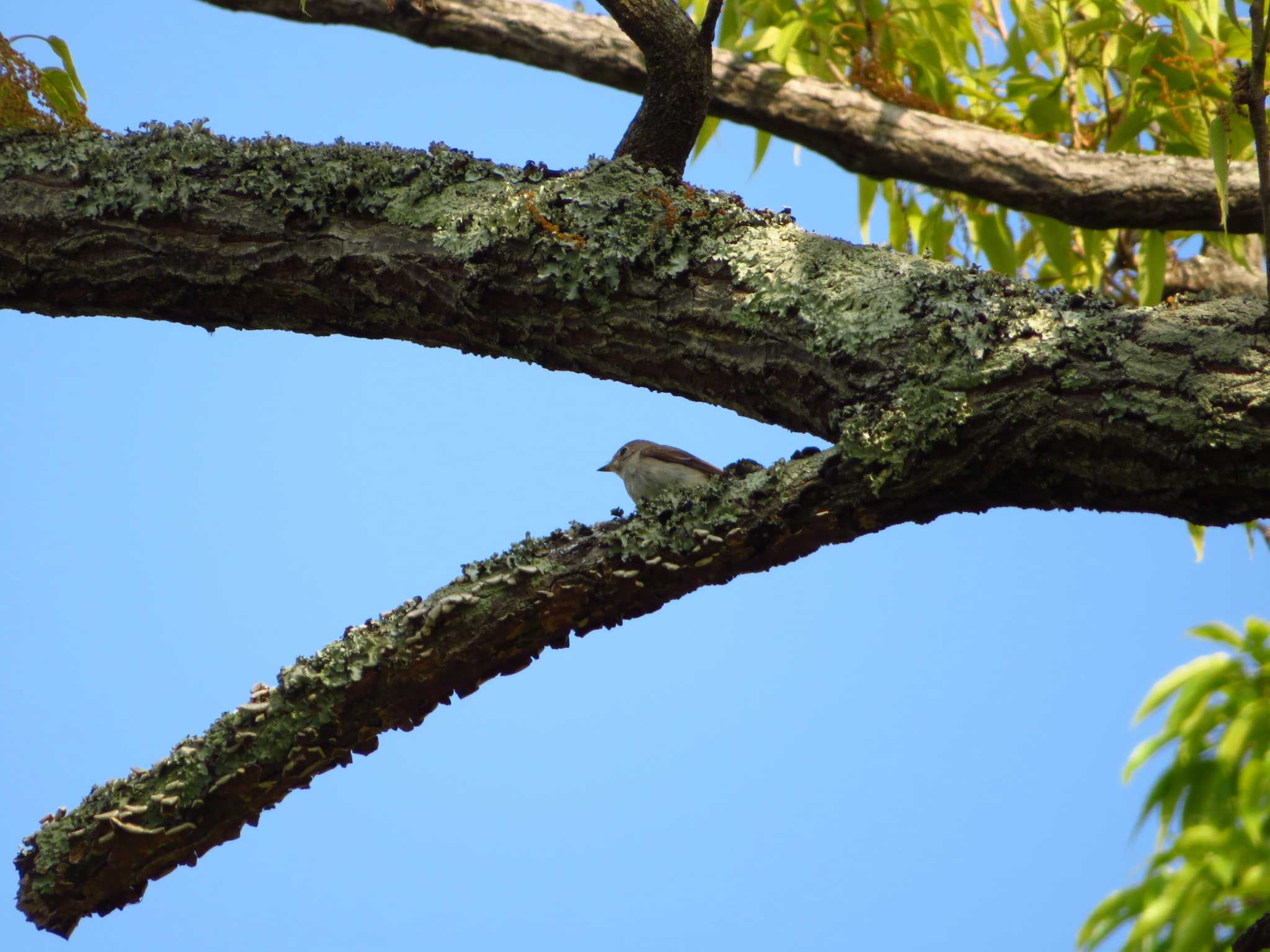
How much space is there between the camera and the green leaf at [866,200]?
555cm

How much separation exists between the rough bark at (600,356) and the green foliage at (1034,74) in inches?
89.8

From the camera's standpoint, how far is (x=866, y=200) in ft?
18.2

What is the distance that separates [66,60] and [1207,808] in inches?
172

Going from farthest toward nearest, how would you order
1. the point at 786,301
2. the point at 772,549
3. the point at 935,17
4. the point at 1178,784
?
the point at 935,17 < the point at 1178,784 < the point at 786,301 < the point at 772,549

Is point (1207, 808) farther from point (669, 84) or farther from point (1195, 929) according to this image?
point (669, 84)

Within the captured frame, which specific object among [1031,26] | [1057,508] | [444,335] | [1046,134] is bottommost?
[1057,508]

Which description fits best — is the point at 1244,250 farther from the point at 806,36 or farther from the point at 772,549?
the point at 772,549

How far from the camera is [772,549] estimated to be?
2502 millimetres

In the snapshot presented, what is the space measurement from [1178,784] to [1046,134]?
2806 millimetres

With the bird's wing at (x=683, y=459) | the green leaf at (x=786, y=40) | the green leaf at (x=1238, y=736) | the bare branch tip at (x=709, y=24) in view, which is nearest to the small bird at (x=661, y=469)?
the bird's wing at (x=683, y=459)

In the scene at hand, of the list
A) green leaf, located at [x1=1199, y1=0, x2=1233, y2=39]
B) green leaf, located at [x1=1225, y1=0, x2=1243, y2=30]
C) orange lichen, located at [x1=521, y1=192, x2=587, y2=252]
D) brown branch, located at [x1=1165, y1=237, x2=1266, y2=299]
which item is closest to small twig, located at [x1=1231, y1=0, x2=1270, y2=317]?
green leaf, located at [x1=1225, y1=0, x2=1243, y2=30]

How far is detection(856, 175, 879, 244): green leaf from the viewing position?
5.55 m

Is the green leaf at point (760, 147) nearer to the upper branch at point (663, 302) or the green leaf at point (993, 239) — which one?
the green leaf at point (993, 239)

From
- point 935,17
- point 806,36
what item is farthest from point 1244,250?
point 806,36
